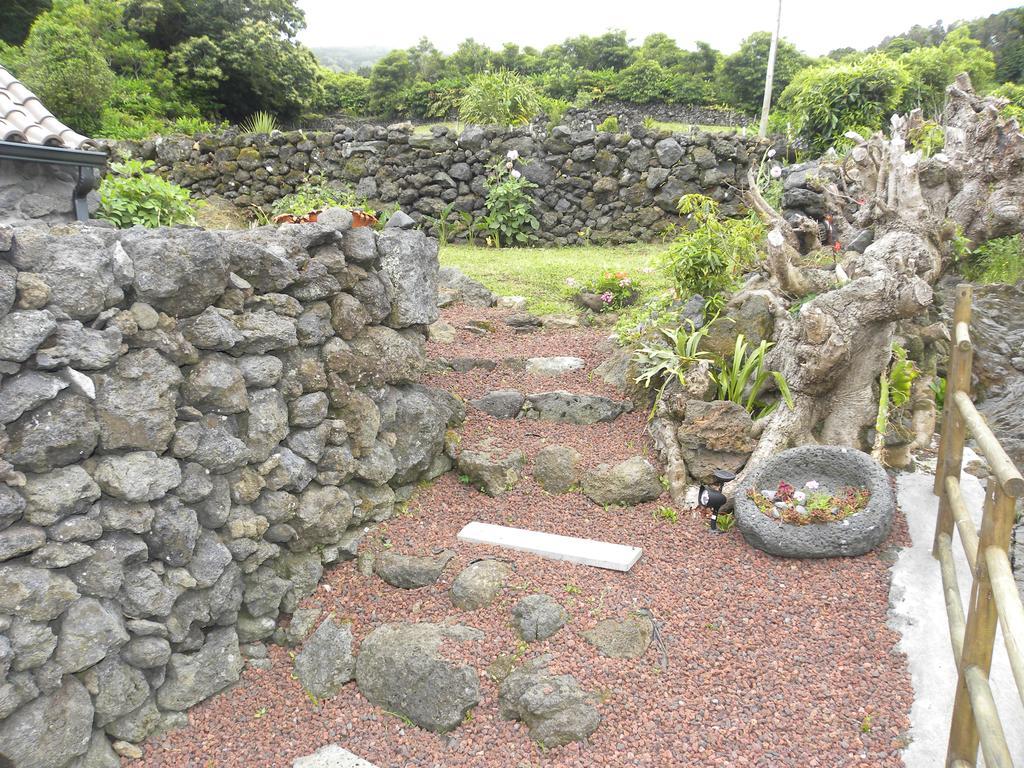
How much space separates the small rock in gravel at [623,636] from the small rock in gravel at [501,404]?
2.45m

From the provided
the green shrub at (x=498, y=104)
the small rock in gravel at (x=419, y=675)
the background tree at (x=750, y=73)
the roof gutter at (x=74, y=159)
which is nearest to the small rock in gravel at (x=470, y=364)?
the small rock in gravel at (x=419, y=675)

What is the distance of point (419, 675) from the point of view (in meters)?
3.66

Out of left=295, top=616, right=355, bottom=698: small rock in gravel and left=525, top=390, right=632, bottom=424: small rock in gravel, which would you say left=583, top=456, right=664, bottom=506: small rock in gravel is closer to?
left=525, top=390, right=632, bottom=424: small rock in gravel

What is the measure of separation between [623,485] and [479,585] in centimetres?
135

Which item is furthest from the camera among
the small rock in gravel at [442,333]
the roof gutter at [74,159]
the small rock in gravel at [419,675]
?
the small rock in gravel at [442,333]

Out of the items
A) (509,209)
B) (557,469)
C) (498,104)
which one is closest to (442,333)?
(557,469)

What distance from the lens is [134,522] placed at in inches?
131

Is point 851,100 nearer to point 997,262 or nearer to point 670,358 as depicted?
point 997,262

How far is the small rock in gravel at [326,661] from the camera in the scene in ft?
12.7

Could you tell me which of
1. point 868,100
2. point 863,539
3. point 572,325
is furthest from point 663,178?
point 863,539

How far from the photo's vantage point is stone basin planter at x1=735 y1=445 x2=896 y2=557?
419 cm

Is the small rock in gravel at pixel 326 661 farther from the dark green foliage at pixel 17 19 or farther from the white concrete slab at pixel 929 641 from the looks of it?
the dark green foliage at pixel 17 19

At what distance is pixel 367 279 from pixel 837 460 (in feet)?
10.6

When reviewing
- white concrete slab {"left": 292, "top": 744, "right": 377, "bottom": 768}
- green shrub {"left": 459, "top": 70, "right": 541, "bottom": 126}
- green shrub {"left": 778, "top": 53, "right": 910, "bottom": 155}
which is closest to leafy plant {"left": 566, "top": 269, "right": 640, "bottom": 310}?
white concrete slab {"left": 292, "top": 744, "right": 377, "bottom": 768}
